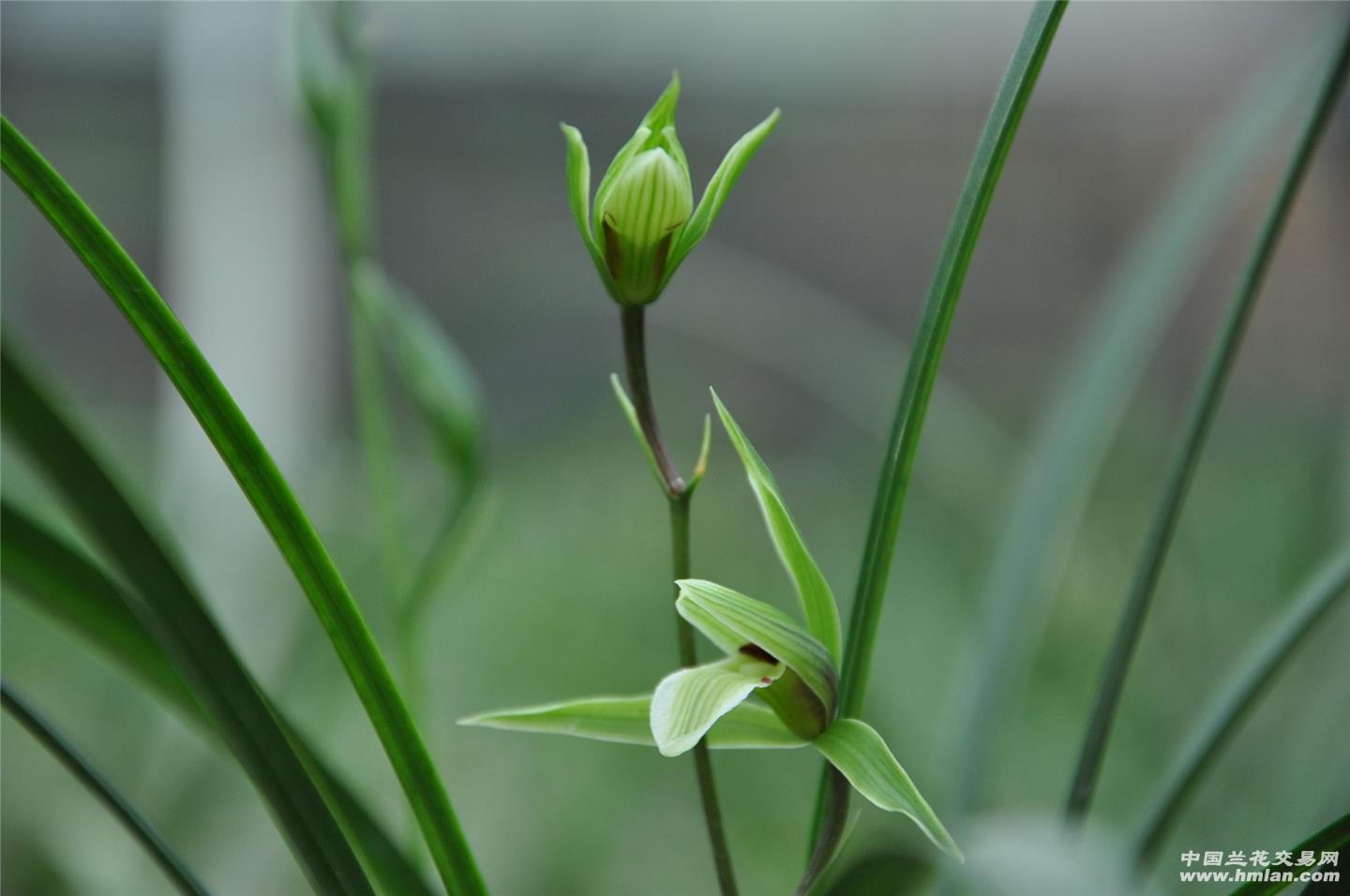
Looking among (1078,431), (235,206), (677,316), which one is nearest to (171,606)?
(1078,431)

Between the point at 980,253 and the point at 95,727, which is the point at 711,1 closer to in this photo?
the point at 980,253

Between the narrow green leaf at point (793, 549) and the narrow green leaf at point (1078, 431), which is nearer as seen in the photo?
the narrow green leaf at point (793, 549)

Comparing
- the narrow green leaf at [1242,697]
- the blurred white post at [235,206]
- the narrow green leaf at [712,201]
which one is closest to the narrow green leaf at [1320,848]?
the narrow green leaf at [1242,697]

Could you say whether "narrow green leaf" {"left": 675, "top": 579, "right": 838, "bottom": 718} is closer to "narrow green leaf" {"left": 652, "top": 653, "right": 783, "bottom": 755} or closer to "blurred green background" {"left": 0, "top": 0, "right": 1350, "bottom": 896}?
"narrow green leaf" {"left": 652, "top": 653, "right": 783, "bottom": 755}

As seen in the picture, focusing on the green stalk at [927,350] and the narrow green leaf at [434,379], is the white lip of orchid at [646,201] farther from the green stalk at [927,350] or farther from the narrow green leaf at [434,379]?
the narrow green leaf at [434,379]

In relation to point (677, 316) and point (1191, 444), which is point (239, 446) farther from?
point (677, 316)

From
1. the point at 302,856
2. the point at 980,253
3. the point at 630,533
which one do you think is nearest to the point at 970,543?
the point at 630,533
